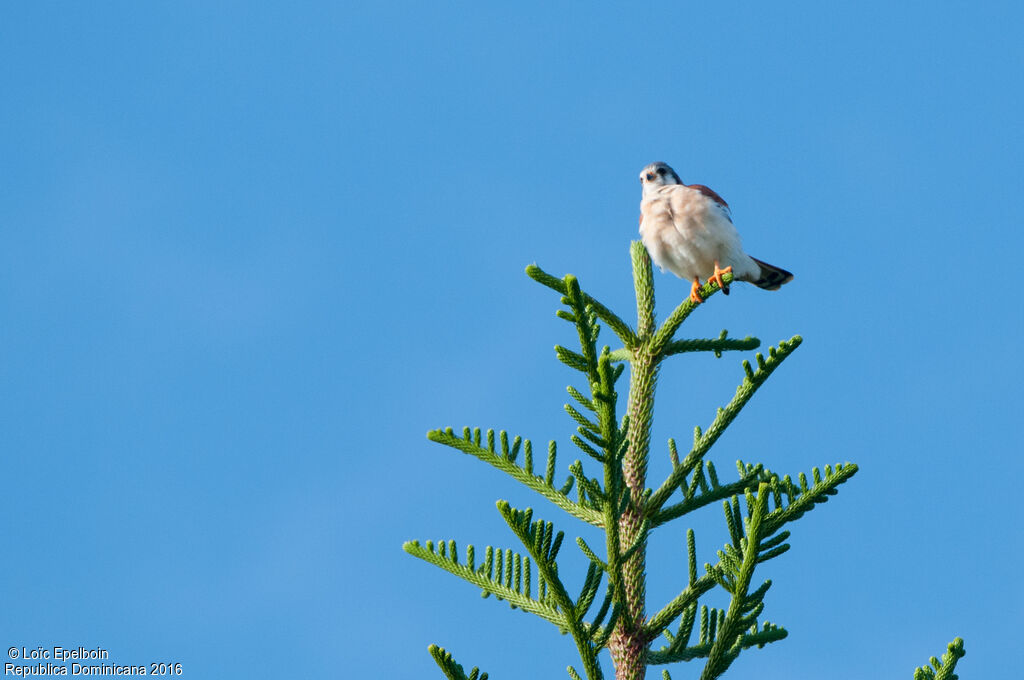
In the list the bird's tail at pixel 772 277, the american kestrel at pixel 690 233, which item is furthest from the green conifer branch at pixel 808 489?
the bird's tail at pixel 772 277

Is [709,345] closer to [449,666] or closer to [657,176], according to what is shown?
[449,666]

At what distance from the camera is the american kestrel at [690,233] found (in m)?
6.34

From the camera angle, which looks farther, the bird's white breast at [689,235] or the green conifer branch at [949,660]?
the bird's white breast at [689,235]

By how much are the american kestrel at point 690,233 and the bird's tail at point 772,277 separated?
0.56 m

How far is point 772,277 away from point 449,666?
4.54 meters

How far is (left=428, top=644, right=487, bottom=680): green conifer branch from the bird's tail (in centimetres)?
437

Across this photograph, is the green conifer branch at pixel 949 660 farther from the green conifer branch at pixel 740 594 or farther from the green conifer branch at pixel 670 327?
the green conifer branch at pixel 670 327

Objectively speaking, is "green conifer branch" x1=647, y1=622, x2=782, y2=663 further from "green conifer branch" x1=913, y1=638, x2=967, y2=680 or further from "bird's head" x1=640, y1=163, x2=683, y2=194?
"bird's head" x1=640, y1=163, x2=683, y2=194

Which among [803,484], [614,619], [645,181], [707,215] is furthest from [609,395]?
[645,181]

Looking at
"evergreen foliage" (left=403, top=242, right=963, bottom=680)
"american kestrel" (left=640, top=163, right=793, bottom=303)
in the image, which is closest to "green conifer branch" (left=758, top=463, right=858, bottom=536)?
"evergreen foliage" (left=403, top=242, right=963, bottom=680)

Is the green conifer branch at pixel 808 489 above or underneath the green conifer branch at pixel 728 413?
underneath

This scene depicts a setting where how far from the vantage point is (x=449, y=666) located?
12.5ft

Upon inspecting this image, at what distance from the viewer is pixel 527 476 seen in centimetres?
443

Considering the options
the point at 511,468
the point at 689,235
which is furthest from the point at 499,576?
the point at 689,235
